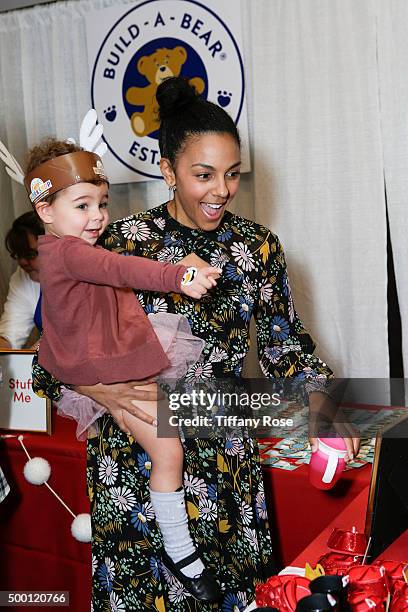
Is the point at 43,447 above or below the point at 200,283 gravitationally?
below

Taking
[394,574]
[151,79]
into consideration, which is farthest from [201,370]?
[151,79]

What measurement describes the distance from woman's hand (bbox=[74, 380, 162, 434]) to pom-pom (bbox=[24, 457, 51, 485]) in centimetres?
84

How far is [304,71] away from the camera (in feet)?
8.83

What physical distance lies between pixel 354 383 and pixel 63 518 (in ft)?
3.70

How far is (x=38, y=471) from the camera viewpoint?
2221 mm

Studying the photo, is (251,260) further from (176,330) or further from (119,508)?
(119,508)

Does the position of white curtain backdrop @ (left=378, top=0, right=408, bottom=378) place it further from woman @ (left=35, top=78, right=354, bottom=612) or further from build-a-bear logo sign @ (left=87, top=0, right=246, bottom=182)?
woman @ (left=35, top=78, right=354, bottom=612)

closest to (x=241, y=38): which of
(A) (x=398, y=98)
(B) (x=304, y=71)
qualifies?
(B) (x=304, y=71)

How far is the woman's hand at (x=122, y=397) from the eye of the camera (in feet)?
4.83

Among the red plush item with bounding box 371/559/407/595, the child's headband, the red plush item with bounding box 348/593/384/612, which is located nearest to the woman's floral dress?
the child's headband

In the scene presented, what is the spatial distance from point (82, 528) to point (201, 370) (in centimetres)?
85

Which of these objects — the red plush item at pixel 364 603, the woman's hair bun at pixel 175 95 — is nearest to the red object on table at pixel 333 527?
the red plush item at pixel 364 603

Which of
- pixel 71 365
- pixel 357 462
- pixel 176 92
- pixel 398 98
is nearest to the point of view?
pixel 71 365

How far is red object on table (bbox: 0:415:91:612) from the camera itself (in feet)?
7.33
